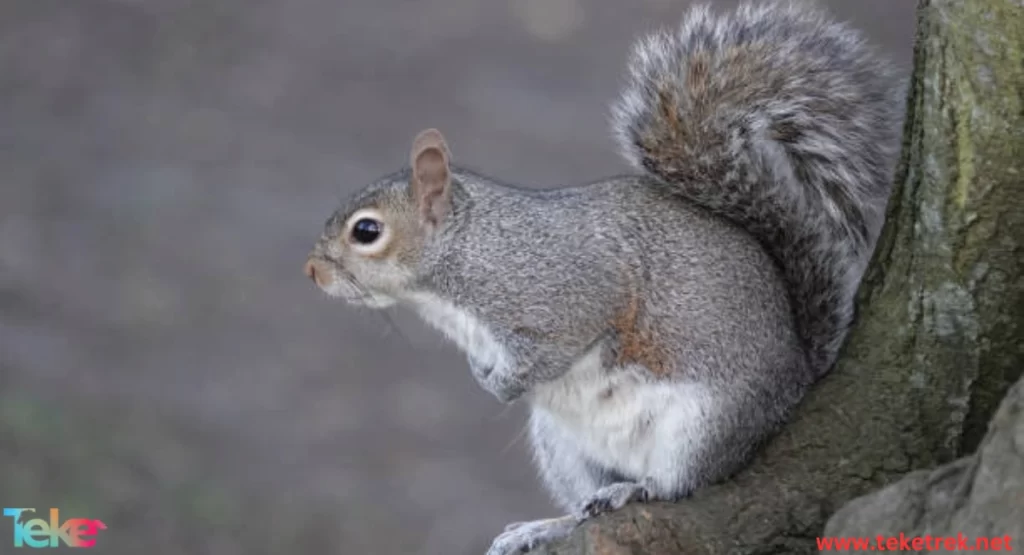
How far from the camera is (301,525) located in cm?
363

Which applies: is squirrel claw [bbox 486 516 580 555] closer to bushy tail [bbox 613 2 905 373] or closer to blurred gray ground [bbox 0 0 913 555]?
bushy tail [bbox 613 2 905 373]

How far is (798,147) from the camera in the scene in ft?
6.64

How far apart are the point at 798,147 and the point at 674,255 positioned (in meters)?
0.19

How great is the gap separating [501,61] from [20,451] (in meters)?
2.15

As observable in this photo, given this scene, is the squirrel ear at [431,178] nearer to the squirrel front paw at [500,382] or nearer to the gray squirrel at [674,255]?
the gray squirrel at [674,255]

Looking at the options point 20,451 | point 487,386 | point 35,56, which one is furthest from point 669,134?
point 35,56

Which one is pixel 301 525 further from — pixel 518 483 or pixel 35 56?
pixel 35 56

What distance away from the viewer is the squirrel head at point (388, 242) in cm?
207

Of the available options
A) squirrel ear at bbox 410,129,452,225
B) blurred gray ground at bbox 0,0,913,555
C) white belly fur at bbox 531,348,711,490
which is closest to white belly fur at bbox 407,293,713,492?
white belly fur at bbox 531,348,711,490

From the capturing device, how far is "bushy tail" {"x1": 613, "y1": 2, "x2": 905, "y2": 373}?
2.01 meters

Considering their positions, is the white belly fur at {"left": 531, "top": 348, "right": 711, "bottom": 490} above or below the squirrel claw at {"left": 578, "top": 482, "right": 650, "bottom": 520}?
above
